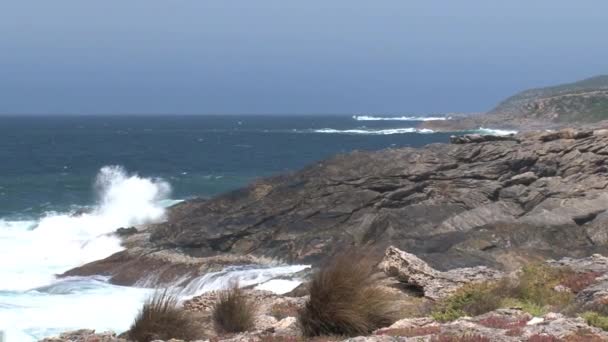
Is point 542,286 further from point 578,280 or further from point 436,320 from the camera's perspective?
point 436,320

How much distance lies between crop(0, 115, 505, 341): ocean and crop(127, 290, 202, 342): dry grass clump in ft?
31.8

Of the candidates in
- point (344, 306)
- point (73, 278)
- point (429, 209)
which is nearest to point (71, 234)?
point (73, 278)

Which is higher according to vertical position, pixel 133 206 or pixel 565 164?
pixel 565 164

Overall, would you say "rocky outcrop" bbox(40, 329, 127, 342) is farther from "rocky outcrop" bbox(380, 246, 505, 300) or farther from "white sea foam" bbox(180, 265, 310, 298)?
"white sea foam" bbox(180, 265, 310, 298)

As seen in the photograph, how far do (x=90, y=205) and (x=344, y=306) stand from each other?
147ft

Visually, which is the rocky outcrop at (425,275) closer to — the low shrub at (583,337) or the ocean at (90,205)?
the low shrub at (583,337)

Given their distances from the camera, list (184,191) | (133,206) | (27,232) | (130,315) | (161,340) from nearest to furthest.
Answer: (161,340), (130,315), (27,232), (133,206), (184,191)

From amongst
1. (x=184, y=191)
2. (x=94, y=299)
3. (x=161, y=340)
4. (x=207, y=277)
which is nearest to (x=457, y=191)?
(x=207, y=277)

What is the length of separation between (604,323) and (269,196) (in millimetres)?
27724

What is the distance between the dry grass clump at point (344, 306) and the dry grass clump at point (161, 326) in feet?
5.71

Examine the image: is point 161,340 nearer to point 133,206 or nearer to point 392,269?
point 392,269

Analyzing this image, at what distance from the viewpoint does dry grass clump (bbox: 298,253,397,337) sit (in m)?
11.9

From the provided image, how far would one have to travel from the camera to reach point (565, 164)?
35.4 meters

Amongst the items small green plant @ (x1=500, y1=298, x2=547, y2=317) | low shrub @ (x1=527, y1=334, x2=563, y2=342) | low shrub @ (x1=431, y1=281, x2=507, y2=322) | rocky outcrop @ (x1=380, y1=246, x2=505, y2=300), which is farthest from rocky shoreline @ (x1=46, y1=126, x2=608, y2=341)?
low shrub @ (x1=527, y1=334, x2=563, y2=342)
